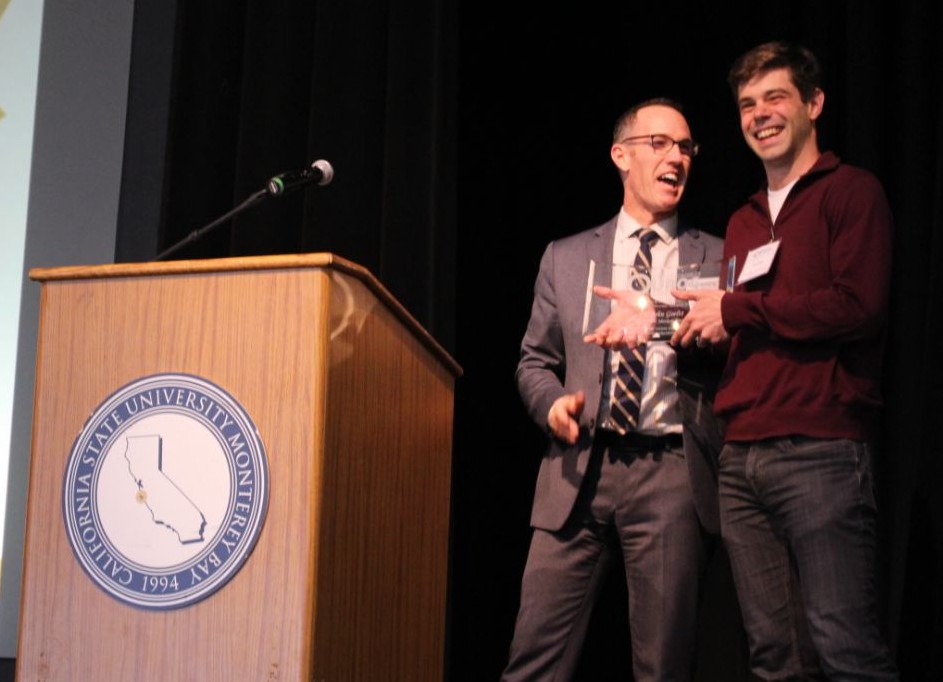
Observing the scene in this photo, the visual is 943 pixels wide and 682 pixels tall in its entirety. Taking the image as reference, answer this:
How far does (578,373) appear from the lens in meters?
2.62

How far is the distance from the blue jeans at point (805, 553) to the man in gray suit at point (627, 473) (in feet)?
0.58

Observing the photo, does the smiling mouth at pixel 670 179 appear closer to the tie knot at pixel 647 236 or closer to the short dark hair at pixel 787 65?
the tie knot at pixel 647 236

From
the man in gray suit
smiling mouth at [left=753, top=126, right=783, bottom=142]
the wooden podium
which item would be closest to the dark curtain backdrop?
the man in gray suit

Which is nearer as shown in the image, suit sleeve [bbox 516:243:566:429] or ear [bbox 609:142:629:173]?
suit sleeve [bbox 516:243:566:429]

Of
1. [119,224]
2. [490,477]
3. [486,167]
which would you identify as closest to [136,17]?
[119,224]

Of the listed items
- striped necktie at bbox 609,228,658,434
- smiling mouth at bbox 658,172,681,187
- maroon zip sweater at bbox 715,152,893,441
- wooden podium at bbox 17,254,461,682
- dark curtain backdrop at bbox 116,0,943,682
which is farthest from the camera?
dark curtain backdrop at bbox 116,0,943,682

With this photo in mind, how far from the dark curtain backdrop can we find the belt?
84 cm

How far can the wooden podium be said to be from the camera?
159cm

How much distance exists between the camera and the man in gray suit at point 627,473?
242cm

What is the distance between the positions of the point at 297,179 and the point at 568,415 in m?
0.80

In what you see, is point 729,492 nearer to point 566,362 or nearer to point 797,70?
point 566,362

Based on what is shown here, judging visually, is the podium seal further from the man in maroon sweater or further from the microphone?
the man in maroon sweater

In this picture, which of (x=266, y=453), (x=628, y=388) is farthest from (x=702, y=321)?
(x=266, y=453)

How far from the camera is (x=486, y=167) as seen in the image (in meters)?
3.61
